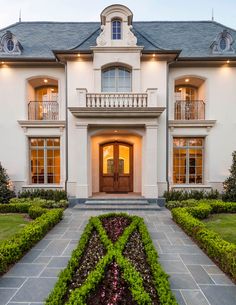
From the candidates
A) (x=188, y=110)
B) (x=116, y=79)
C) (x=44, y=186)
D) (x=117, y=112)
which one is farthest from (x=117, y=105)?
(x=44, y=186)

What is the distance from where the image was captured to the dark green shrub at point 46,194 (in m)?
10.5

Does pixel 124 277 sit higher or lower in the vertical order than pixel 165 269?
higher

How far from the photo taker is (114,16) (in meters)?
11.1

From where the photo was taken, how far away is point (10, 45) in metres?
11.7

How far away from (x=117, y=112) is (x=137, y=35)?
5.29 meters

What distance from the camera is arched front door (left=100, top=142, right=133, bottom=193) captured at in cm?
1228

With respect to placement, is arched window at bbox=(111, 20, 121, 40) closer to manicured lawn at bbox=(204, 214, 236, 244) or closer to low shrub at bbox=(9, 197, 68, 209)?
low shrub at bbox=(9, 197, 68, 209)

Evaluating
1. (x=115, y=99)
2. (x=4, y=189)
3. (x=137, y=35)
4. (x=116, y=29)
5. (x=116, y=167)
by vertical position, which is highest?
(x=137, y=35)

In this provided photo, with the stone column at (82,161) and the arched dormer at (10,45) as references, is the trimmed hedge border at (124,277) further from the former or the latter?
the arched dormer at (10,45)

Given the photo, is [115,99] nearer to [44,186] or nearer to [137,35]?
[137,35]

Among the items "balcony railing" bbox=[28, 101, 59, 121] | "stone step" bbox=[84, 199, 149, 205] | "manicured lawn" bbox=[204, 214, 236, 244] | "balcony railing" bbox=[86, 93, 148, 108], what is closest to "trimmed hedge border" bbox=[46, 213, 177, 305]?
"manicured lawn" bbox=[204, 214, 236, 244]

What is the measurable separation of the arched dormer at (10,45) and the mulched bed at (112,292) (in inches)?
478

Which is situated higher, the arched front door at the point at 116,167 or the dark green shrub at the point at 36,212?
the arched front door at the point at 116,167

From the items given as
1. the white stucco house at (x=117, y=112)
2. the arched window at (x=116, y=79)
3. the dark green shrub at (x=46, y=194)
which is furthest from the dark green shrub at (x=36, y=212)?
the arched window at (x=116, y=79)
